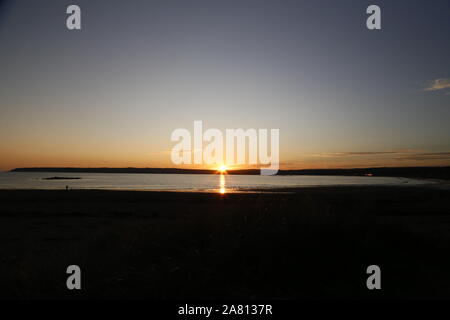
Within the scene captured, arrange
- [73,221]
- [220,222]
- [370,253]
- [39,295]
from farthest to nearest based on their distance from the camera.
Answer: [73,221], [220,222], [370,253], [39,295]

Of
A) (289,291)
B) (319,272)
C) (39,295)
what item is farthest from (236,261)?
(39,295)

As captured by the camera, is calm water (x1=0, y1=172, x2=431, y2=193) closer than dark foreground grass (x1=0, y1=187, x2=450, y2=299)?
No

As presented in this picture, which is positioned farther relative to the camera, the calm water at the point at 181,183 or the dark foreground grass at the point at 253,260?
the calm water at the point at 181,183

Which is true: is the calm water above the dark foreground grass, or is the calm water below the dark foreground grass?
below

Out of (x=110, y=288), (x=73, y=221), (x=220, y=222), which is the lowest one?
(x=73, y=221)

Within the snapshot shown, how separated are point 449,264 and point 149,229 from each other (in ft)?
21.6

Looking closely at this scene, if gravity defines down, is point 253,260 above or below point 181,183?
above

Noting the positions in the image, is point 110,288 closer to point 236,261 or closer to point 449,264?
point 236,261

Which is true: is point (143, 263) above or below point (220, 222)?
below

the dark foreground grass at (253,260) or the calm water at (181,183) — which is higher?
the dark foreground grass at (253,260)

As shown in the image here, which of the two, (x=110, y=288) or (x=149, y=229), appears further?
(x=149, y=229)

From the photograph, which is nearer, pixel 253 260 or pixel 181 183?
pixel 253 260

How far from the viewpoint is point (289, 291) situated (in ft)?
21.1
